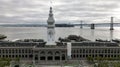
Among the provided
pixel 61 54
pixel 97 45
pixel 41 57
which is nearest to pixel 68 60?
pixel 61 54

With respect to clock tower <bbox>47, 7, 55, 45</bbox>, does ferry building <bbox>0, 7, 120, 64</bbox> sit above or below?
below

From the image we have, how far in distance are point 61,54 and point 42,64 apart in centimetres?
1028

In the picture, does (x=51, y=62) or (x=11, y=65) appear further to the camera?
(x=51, y=62)

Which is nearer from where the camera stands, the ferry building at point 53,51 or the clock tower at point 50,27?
the ferry building at point 53,51

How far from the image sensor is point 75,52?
90.7 meters

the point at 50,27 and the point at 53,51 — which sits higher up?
the point at 50,27

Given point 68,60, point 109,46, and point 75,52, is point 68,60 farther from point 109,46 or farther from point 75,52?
point 109,46

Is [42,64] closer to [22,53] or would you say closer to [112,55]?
[22,53]

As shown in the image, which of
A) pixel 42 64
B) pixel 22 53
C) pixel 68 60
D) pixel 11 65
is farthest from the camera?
pixel 22 53

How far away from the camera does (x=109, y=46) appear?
92312 millimetres

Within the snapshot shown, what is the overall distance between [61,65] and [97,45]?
2456 cm

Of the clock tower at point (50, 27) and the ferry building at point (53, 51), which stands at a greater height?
the clock tower at point (50, 27)

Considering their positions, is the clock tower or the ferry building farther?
the clock tower

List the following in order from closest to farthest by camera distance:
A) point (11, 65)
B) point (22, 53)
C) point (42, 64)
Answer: point (11, 65)
point (42, 64)
point (22, 53)
